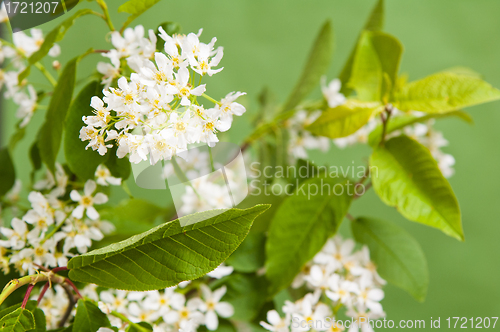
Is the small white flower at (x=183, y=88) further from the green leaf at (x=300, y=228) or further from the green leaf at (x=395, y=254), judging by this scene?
the green leaf at (x=395, y=254)

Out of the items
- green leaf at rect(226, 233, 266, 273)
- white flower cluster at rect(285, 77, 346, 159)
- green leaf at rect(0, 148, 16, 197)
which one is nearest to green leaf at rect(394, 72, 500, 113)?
white flower cluster at rect(285, 77, 346, 159)

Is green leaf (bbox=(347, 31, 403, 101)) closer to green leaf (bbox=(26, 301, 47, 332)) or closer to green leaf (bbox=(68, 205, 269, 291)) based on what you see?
green leaf (bbox=(68, 205, 269, 291))

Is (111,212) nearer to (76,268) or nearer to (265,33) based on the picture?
(76,268)

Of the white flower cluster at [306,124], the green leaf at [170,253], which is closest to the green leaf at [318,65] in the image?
the white flower cluster at [306,124]

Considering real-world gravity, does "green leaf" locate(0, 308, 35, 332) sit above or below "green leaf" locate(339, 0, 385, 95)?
below

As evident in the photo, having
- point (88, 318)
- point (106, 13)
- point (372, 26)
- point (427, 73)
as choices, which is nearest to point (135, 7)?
point (106, 13)

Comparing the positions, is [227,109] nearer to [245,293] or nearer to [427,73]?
[245,293]
